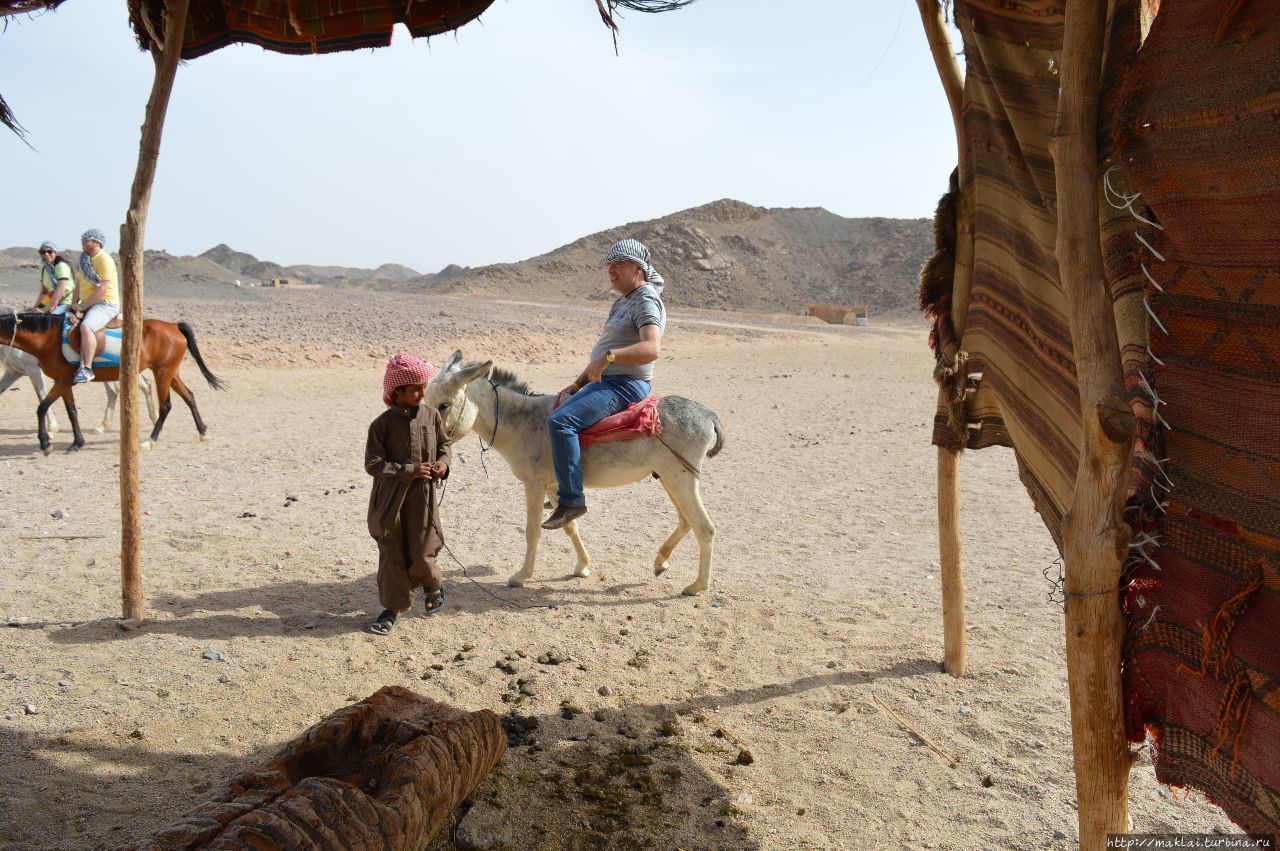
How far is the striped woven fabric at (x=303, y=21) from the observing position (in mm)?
4973

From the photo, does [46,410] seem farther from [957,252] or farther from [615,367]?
[957,252]

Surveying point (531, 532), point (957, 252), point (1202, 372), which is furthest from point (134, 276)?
point (1202, 372)

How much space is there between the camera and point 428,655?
522 cm

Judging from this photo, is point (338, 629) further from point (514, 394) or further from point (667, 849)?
point (667, 849)

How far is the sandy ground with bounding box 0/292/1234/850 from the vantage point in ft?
12.0

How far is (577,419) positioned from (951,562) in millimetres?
2555

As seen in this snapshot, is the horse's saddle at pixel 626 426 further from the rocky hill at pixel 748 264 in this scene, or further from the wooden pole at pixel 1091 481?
the rocky hill at pixel 748 264

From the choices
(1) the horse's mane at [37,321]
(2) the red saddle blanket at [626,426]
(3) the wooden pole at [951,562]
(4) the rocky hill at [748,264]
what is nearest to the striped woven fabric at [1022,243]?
(3) the wooden pole at [951,562]

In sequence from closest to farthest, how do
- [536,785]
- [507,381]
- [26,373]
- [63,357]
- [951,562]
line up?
[536,785]
[951,562]
[507,381]
[63,357]
[26,373]

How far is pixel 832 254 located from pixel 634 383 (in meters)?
70.6

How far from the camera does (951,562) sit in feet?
15.9

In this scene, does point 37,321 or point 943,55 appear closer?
point 943,55

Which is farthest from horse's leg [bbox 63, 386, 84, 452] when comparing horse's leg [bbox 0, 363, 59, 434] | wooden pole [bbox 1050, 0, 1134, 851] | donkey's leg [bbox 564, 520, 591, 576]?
wooden pole [bbox 1050, 0, 1134, 851]

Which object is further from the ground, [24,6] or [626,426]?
[24,6]
